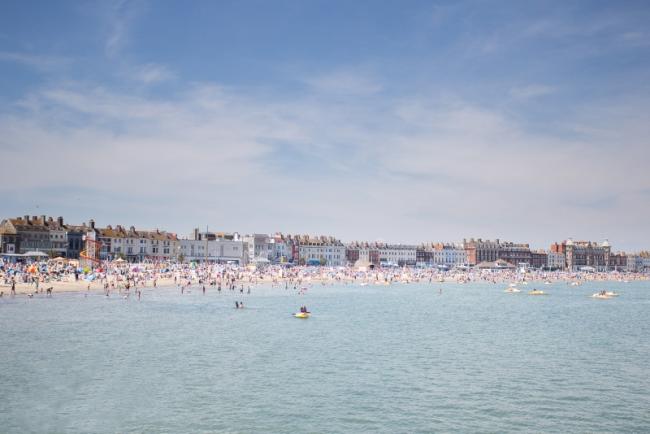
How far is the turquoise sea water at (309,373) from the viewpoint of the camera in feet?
72.5

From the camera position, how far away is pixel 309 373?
29781mm

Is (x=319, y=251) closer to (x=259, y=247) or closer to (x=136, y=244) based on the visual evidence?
(x=259, y=247)

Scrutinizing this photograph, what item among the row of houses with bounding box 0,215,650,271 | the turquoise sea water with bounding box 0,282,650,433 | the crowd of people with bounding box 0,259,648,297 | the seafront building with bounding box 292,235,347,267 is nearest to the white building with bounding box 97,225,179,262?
the row of houses with bounding box 0,215,650,271

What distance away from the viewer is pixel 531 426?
72.0ft

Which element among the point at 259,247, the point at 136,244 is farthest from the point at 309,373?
the point at 259,247

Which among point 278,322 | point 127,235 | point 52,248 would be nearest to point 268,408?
point 278,322

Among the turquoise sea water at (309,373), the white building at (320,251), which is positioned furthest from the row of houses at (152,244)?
the turquoise sea water at (309,373)

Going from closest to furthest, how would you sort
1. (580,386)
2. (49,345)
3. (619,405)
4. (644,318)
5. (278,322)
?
1. (619,405)
2. (580,386)
3. (49,345)
4. (278,322)
5. (644,318)

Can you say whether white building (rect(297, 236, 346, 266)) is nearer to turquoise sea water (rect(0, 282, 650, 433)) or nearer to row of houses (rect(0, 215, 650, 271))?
Answer: row of houses (rect(0, 215, 650, 271))

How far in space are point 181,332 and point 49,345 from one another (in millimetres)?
9436

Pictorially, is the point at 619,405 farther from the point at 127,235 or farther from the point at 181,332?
the point at 127,235

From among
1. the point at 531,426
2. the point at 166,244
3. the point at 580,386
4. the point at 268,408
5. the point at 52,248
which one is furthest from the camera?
the point at 166,244

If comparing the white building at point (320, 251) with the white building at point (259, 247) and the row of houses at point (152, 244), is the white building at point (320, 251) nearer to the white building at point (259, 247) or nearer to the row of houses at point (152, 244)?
the row of houses at point (152, 244)

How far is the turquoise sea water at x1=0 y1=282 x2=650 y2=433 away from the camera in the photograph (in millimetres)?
22094
